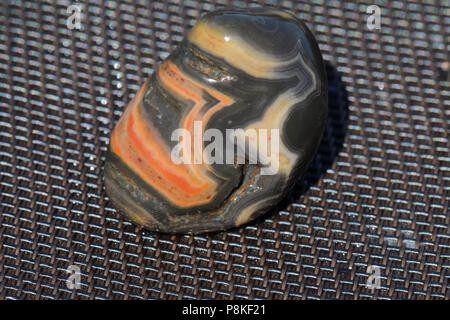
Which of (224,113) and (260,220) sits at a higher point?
(224,113)

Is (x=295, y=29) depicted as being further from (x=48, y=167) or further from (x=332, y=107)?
(x=48, y=167)

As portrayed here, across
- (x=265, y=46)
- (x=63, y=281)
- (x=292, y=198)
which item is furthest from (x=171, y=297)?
(x=265, y=46)

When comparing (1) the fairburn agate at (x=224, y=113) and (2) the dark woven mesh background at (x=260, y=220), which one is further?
(2) the dark woven mesh background at (x=260, y=220)

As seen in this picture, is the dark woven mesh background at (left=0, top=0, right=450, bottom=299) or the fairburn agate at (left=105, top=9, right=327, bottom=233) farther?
the dark woven mesh background at (left=0, top=0, right=450, bottom=299)
